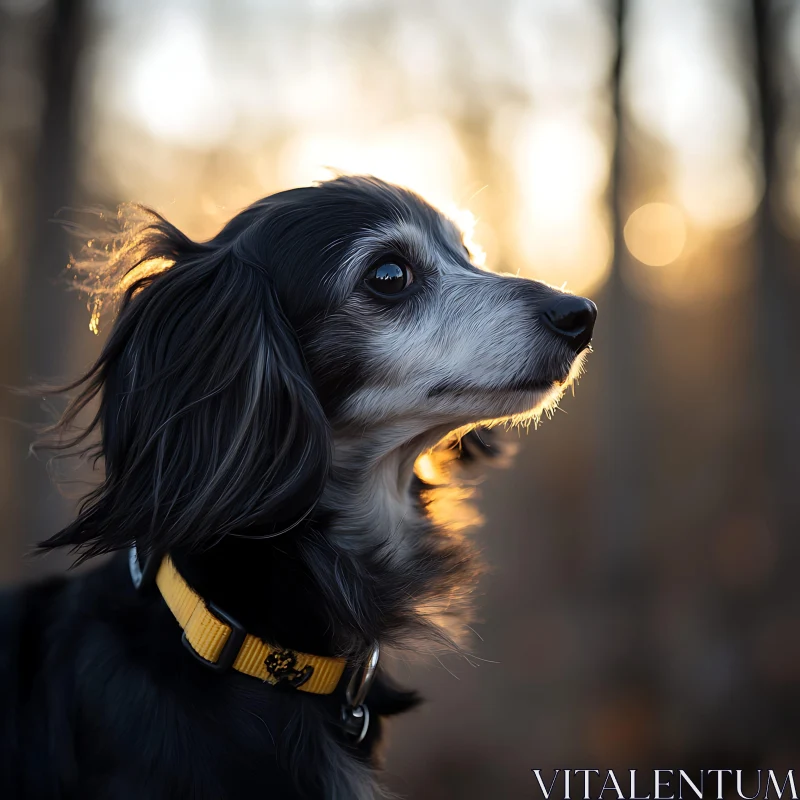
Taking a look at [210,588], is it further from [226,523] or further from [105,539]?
[105,539]

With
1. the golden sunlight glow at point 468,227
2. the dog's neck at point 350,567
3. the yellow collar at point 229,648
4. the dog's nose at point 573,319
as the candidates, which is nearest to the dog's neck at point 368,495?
the dog's neck at point 350,567

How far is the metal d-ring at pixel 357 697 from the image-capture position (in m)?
1.91

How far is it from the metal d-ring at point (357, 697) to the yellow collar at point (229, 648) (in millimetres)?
97

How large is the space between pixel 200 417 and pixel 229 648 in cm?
59

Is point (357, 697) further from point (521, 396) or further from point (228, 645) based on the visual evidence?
point (521, 396)

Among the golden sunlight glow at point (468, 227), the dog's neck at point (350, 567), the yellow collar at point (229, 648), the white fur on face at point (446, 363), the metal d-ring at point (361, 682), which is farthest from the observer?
the golden sunlight glow at point (468, 227)

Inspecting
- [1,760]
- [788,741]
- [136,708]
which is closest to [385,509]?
[136,708]

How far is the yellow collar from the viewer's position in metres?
1.71

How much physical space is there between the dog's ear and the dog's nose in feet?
2.45

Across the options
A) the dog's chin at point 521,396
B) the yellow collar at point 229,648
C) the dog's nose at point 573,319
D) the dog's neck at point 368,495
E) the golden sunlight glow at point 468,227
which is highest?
the golden sunlight glow at point 468,227

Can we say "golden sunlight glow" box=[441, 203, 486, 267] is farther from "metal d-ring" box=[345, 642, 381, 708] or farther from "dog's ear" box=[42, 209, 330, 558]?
"metal d-ring" box=[345, 642, 381, 708]

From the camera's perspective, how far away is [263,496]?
1.83m

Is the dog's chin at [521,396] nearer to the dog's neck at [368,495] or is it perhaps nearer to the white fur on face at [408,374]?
the white fur on face at [408,374]

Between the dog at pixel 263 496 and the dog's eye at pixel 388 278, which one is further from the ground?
the dog's eye at pixel 388 278
